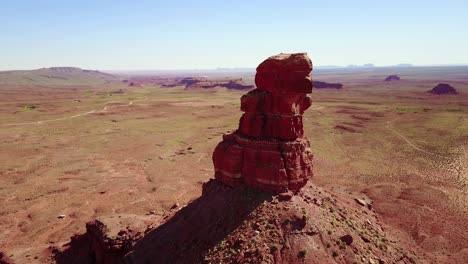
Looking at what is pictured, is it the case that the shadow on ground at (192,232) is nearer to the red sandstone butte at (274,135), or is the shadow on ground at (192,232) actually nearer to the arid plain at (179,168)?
the red sandstone butte at (274,135)

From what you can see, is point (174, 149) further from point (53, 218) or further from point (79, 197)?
point (53, 218)

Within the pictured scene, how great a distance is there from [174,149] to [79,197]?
34.9m

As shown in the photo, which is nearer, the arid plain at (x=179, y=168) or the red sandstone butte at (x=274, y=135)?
the red sandstone butte at (x=274, y=135)

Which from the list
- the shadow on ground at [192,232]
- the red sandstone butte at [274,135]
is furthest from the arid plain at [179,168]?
the red sandstone butte at [274,135]

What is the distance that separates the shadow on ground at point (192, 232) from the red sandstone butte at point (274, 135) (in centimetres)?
188

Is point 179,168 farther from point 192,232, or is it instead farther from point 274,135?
point 274,135

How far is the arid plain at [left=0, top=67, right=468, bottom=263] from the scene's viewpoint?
5275 centimetres

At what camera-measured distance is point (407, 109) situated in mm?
152750

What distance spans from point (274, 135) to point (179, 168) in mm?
46819

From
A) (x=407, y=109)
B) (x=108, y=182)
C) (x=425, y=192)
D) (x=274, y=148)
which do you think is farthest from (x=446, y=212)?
(x=407, y=109)

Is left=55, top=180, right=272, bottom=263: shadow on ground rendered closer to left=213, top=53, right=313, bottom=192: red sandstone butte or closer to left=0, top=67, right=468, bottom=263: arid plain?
left=213, top=53, right=313, bottom=192: red sandstone butte

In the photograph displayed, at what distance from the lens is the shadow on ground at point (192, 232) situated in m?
34.4

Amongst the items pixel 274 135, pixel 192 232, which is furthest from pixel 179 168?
pixel 274 135

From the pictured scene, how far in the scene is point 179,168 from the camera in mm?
81188
